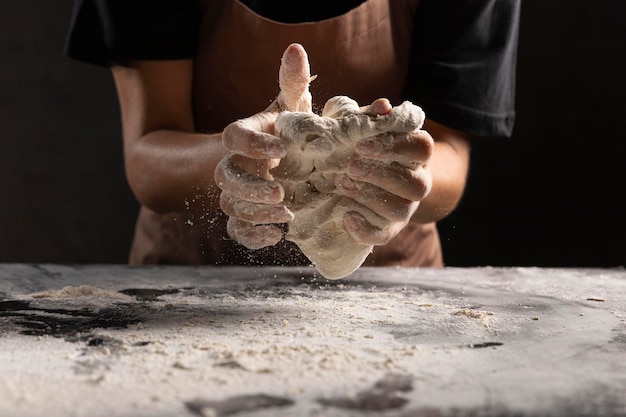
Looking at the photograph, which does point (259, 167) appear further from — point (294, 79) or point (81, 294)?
point (81, 294)

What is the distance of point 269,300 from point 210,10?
0.56 meters

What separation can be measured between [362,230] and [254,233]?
0.45ft

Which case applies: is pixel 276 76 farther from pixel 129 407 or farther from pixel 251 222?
pixel 129 407

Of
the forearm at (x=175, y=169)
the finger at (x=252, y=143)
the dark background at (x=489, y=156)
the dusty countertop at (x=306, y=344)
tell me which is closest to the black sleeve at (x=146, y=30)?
the forearm at (x=175, y=169)

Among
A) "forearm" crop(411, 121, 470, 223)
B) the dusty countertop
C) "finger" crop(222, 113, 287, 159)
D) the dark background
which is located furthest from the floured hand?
the dark background

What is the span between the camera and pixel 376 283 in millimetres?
1236

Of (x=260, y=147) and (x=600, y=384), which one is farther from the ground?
(x=260, y=147)

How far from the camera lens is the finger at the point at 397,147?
925 millimetres

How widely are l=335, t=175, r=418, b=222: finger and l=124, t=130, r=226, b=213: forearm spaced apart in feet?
1.04

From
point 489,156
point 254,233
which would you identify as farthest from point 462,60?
point 489,156

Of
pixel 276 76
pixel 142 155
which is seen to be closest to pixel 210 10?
pixel 276 76

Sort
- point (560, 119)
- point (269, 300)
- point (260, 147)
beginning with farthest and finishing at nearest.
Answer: point (560, 119) → point (269, 300) → point (260, 147)

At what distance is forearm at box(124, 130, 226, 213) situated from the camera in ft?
4.13

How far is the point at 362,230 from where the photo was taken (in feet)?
3.22
